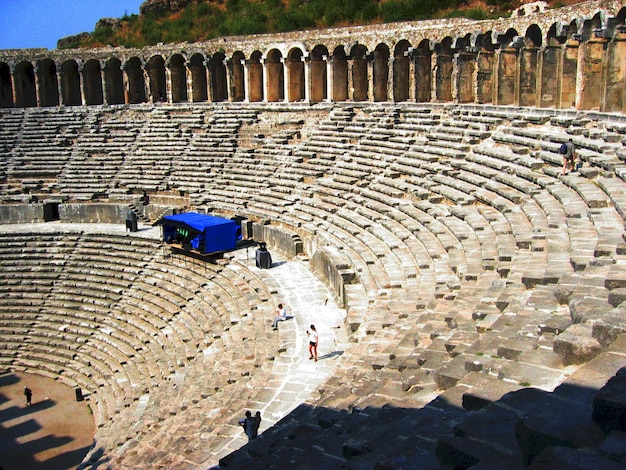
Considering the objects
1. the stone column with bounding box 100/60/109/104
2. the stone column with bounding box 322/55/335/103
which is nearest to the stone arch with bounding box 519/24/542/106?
the stone column with bounding box 322/55/335/103

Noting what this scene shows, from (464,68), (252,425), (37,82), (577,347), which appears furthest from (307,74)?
(577,347)

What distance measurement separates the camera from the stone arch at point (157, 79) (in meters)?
30.4

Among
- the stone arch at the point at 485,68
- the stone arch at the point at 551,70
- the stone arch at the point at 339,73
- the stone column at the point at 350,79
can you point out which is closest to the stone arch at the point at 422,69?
the stone arch at the point at 485,68

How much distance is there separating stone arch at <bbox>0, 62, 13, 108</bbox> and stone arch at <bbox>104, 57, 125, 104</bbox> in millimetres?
5025

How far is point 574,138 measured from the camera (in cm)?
1473

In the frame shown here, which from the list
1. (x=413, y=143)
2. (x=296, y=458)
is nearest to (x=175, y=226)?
(x=413, y=143)

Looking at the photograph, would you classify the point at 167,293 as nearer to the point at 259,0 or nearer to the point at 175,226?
the point at 175,226

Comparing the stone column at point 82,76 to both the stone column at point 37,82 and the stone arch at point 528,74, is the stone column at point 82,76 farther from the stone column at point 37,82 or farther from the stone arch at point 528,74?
the stone arch at point 528,74

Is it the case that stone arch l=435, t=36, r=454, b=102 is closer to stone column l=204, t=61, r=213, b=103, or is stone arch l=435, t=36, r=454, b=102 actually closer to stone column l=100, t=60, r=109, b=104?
stone column l=204, t=61, r=213, b=103

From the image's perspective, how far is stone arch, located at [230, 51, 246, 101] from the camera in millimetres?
28906

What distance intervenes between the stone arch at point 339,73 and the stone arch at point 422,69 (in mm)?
3622

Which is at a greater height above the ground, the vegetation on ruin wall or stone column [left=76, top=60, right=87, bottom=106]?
the vegetation on ruin wall

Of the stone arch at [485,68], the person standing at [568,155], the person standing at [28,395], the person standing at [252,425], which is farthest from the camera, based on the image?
the stone arch at [485,68]

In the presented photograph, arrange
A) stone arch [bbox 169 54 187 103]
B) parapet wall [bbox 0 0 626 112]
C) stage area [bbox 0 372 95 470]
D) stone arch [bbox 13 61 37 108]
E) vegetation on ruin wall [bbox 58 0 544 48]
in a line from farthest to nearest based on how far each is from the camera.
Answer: vegetation on ruin wall [bbox 58 0 544 48] < stone arch [bbox 13 61 37 108] < stone arch [bbox 169 54 187 103] < parapet wall [bbox 0 0 626 112] < stage area [bbox 0 372 95 470]
